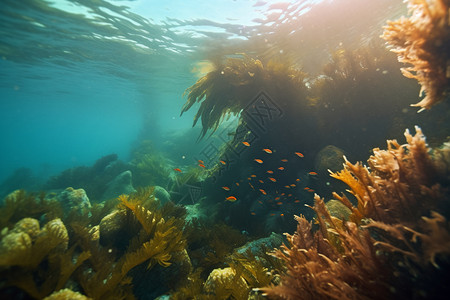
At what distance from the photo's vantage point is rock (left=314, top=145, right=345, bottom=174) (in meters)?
5.00

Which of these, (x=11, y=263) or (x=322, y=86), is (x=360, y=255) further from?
(x=322, y=86)

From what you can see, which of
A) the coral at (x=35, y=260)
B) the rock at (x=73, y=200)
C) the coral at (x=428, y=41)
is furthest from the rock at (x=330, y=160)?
the rock at (x=73, y=200)

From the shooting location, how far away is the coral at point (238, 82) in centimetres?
664

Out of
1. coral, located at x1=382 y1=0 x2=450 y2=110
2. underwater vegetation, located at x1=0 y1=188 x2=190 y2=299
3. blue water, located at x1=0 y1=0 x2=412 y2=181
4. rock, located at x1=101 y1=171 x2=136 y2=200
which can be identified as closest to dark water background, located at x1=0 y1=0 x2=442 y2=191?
blue water, located at x1=0 y1=0 x2=412 y2=181

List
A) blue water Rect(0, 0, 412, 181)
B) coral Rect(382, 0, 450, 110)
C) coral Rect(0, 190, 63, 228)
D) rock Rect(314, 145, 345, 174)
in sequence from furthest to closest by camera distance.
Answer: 1. blue water Rect(0, 0, 412, 181)
2. rock Rect(314, 145, 345, 174)
3. coral Rect(0, 190, 63, 228)
4. coral Rect(382, 0, 450, 110)

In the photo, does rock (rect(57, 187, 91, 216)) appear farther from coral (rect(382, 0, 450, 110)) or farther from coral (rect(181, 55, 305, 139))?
coral (rect(382, 0, 450, 110))

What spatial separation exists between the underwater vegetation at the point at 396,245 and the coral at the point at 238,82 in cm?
508

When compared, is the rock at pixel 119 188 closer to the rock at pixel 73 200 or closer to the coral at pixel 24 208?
the rock at pixel 73 200

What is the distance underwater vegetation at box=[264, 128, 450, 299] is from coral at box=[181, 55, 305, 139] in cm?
508

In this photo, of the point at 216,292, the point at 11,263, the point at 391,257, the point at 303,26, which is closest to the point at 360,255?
the point at 391,257

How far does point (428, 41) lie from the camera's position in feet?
6.03

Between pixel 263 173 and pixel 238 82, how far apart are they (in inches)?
133

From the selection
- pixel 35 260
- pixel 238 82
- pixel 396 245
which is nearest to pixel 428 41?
pixel 396 245

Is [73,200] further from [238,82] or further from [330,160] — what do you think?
[330,160]
